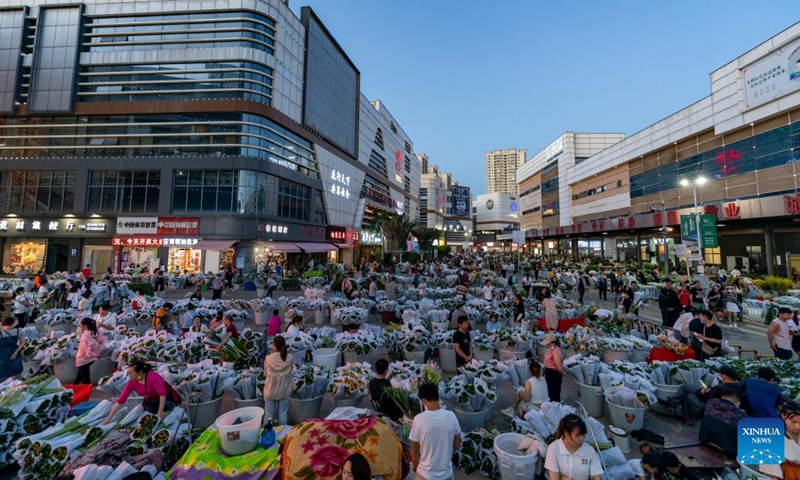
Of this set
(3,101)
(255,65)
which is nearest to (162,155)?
(255,65)

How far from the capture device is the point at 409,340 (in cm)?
871

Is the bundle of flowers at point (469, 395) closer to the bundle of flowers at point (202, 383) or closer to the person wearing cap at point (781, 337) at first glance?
the bundle of flowers at point (202, 383)

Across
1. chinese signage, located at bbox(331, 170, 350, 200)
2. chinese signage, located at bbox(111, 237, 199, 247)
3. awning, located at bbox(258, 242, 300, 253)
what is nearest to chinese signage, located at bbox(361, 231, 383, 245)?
chinese signage, located at bbox(331, 170, 350, 200)

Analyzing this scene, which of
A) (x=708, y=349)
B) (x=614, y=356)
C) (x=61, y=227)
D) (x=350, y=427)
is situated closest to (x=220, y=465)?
(x=350, y=427)

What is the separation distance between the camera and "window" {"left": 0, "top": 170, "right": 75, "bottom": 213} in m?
31.1

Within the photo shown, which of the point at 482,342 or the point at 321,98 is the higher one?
the point at 321,98

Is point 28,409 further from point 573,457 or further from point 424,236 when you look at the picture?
point 424,236

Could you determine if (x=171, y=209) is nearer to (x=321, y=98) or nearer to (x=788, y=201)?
(x=321, y=98)

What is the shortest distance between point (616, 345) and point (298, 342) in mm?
7945

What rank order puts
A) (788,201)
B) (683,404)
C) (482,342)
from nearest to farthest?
(683,404), (482,342), (788,201)

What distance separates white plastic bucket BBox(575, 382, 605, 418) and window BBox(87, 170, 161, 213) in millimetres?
36031

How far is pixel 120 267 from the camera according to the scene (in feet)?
101

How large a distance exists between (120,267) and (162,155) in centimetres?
1107

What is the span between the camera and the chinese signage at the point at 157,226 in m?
30.2
